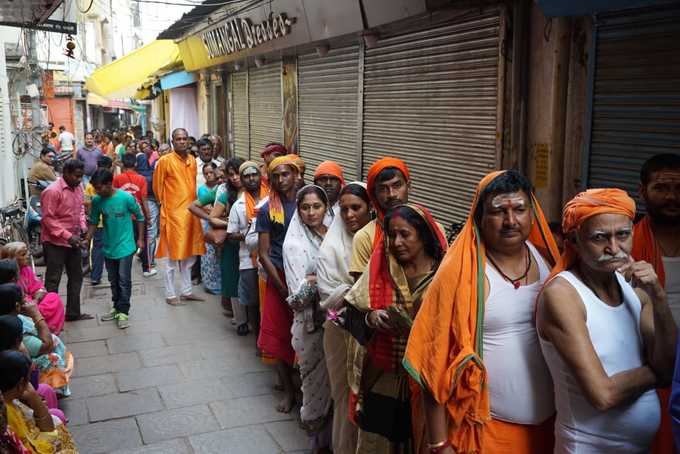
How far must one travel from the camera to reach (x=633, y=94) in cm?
401

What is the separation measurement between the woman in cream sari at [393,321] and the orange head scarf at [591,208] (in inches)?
31.1

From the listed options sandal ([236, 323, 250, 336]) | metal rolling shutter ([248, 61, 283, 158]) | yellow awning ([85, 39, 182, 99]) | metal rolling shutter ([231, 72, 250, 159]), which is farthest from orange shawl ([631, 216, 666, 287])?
yellow awning ([85, 39, 182, 99])

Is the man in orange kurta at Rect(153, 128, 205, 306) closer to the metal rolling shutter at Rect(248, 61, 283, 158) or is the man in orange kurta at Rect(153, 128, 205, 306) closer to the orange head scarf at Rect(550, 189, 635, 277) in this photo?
the metal rolling shutter at Rect(248, 61, 283, 158)

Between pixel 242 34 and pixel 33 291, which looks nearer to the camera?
pixel 33 291

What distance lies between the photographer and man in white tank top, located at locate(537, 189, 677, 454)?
7.18ft

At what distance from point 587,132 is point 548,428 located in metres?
2.44

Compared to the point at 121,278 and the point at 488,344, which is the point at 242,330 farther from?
the point at 488,344

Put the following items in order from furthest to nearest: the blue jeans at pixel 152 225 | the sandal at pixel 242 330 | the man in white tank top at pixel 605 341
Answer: the blue jeans at pixel 152 225
the sandal at pixel 242 330
the man in white tank top at pixel 605 341

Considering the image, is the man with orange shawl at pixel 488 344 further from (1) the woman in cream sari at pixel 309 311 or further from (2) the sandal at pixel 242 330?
(2) the sandal at pixel 242 330

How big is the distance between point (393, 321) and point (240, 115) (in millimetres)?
11160

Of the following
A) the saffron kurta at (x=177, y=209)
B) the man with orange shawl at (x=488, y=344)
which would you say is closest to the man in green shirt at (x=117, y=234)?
the saffron kurta at (x=177, y=209)

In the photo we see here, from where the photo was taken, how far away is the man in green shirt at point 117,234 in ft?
23.3

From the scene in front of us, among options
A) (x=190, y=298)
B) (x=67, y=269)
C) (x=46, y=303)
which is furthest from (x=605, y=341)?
(x=190, y=298)

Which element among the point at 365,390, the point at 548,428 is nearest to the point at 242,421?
the point at 365,390
